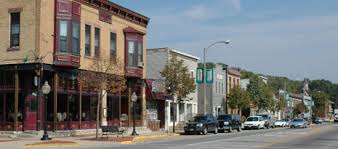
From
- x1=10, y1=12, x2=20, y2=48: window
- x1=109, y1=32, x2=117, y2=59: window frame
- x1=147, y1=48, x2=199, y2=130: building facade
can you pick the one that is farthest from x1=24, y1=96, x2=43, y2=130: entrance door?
x1=147, y1=48, x2=199, y2=130: building facade

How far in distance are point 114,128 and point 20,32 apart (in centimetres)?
861

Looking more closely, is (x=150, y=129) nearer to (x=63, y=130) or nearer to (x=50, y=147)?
(x=63, y=130)

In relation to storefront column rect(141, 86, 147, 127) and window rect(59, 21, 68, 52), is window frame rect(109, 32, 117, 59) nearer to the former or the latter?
storefront column rect(141, 86, 147, 127)

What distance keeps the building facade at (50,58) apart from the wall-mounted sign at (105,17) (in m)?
0.08

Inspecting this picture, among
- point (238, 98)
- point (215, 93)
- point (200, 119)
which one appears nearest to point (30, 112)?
point (200, 119)

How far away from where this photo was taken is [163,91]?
51.9 meters

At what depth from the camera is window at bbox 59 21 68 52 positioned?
37.1 m

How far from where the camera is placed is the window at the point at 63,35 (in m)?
37.1

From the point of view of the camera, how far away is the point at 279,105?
327 ft

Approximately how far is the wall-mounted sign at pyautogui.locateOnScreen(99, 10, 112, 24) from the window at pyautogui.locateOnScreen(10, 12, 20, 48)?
24.5ft

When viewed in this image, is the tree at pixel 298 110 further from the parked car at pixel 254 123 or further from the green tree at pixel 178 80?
the green tree at pixel 178 80

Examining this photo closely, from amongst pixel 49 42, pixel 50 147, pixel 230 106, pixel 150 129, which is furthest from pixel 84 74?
pixel 230 106

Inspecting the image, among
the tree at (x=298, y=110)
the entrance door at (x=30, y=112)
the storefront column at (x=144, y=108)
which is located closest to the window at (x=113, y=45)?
the storefront column at (x=144, y=108)

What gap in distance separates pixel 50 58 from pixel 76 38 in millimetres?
3034
